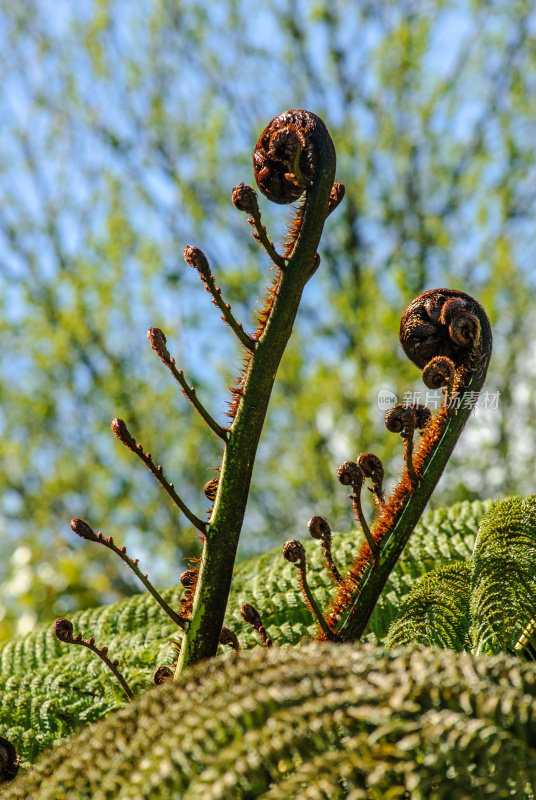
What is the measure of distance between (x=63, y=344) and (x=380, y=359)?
4976 millimetres

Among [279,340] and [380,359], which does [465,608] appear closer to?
[279,340]

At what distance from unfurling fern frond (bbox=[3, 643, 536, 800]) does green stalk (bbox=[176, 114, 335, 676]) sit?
28 centimetres

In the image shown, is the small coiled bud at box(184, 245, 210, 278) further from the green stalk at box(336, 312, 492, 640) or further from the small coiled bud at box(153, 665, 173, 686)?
the small coiled bud at box(153, 665, 173, 686)

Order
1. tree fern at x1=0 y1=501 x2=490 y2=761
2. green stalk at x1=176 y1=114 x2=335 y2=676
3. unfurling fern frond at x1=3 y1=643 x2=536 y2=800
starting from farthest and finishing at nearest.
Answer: tree fern at x1=0 y1=501 x2=490 y2=761 → green stalk at x1=176 y1=114 x2=335 y2=676 → unfurling fern frond at x1=3 y1=643 x2=536 y2=800

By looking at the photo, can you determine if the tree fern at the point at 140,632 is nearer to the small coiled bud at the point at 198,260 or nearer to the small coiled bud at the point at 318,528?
the small coiled bud at the point at 318,528

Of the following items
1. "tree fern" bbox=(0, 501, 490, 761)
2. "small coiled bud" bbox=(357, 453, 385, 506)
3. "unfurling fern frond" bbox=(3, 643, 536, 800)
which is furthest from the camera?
"tree fern" bbox=(0, 501, 490, 761)

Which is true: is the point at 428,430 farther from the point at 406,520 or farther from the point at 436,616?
the point at 436,616

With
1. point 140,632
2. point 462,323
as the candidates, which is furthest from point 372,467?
point 140,632

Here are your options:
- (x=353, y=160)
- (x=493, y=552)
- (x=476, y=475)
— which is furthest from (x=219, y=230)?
(x=493, y=552)

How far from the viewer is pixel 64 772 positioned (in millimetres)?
691

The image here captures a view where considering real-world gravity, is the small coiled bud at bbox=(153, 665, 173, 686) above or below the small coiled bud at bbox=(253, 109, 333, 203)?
below

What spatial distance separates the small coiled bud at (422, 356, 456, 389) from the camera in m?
1.00

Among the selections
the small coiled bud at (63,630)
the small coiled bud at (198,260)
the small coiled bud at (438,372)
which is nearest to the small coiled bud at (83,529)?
the small coiled bud at (63,630)

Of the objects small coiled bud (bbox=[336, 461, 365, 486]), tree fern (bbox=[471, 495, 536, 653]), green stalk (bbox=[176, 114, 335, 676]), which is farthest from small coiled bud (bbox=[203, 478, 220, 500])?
tree fern (bbox=[471, 495, 536, 653])
